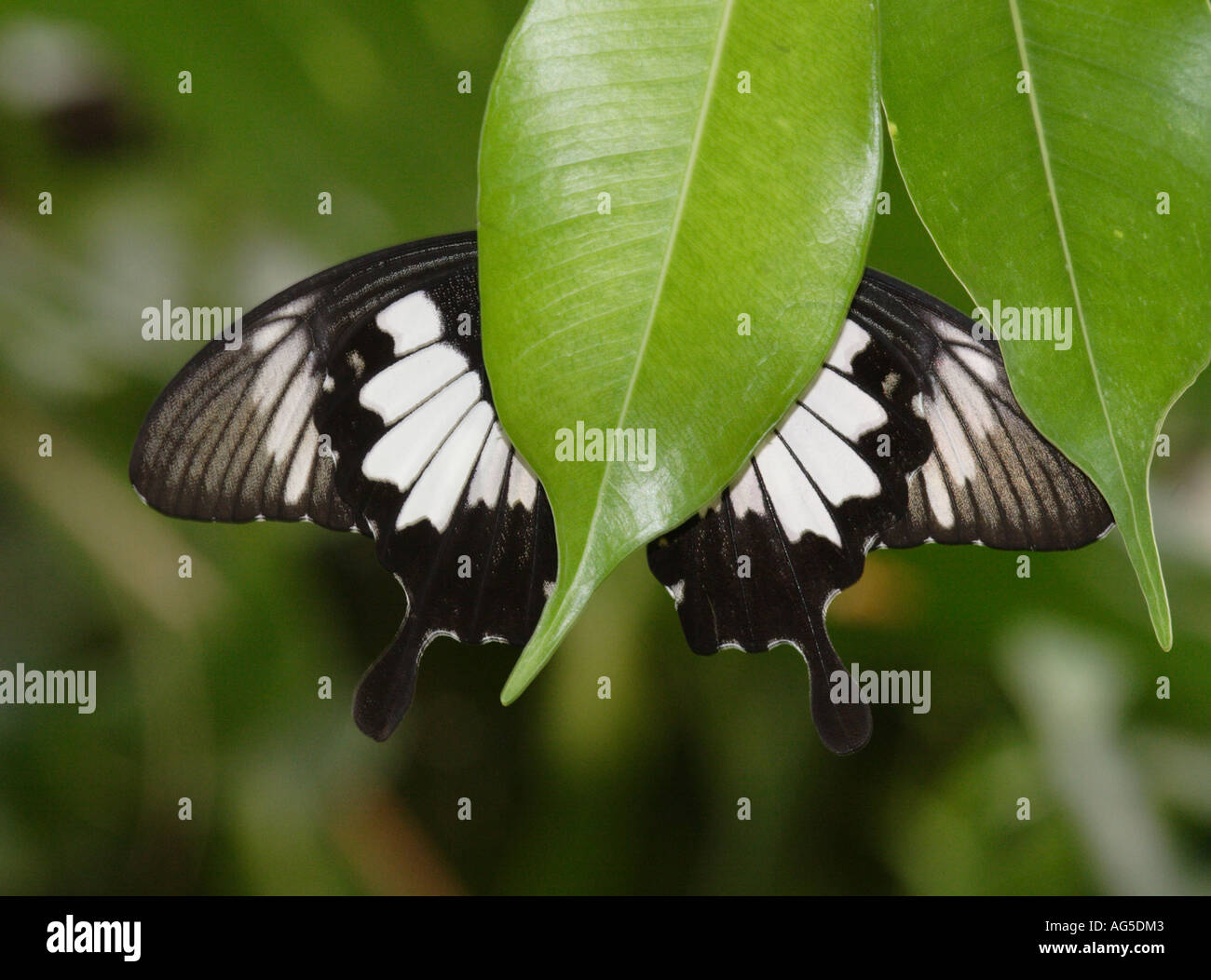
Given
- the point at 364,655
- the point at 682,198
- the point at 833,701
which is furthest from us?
the point at 364,655

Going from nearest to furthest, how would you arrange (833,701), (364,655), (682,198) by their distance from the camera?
(682,198)
(833,701)
(364,655)

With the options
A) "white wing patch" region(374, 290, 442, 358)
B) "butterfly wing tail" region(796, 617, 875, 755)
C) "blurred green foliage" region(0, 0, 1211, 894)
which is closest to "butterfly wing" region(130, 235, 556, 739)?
"white wing patch" region(374, 290, 442, 358)

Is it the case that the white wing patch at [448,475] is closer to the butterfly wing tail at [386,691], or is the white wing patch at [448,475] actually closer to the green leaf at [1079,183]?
the butterfly wing tail at [386,691]

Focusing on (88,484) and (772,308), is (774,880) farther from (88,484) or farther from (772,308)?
(772,308)

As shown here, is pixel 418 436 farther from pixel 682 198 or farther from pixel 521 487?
pixel 682 198

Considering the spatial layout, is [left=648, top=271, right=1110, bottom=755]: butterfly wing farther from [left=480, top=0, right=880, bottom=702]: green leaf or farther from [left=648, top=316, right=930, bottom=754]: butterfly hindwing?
[left=480, top=0, right=880, bottom=702]: green leaf

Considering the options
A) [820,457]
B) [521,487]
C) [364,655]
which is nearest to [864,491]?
[820,457]
